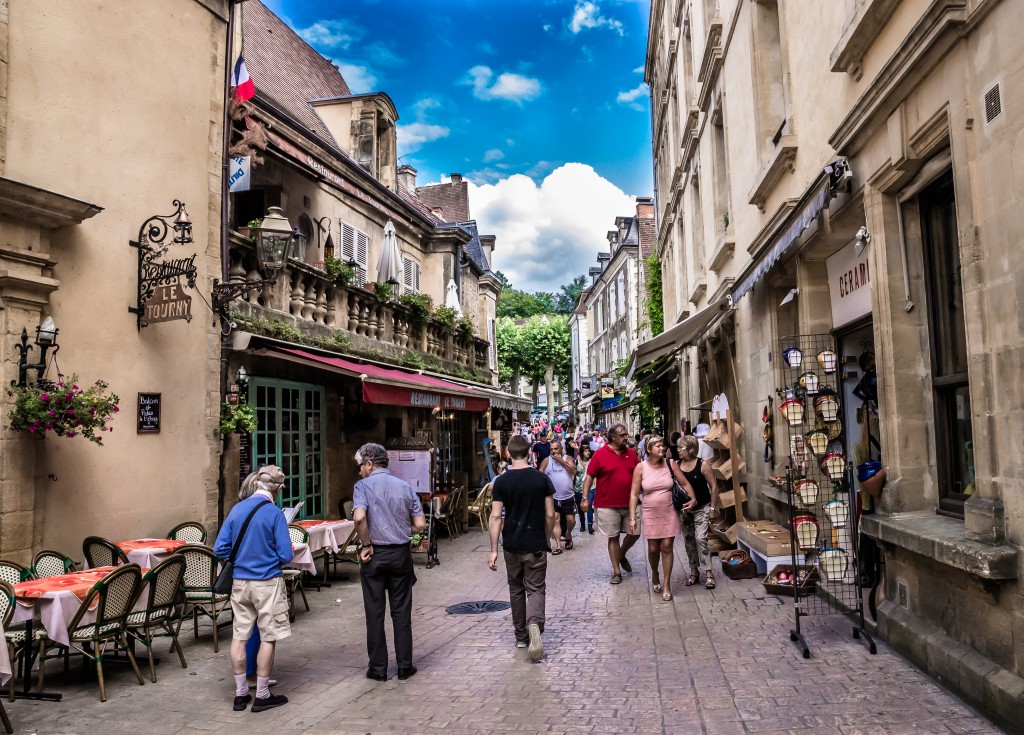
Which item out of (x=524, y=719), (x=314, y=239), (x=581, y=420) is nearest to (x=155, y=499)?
(x=524, y=719)

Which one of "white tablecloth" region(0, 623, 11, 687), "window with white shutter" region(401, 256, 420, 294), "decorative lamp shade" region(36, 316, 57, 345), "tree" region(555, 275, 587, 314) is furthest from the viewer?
"tree" region(555, 275, 587, 314)

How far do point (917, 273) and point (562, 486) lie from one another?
682 centimetres

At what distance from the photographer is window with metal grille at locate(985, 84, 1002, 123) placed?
4188 millimetres

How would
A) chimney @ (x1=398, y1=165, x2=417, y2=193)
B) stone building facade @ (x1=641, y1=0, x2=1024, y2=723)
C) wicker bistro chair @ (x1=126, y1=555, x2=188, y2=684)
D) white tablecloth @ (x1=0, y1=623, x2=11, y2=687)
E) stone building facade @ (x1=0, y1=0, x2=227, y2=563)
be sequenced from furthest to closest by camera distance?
chimney @ (x1=398, y1=165, x2=417, y2=193) → stone building facade @ (x1=0, y1=0, x2=227, y2=563) → wicker bistro chair @ (x1=126, y1=555, x2=188, y2=684) → white tablecloth @ (x1=0, y1=623, x2=11, y2=687) → stone building facade @ (x1=641, y1=0, x2=1024, y2=723)

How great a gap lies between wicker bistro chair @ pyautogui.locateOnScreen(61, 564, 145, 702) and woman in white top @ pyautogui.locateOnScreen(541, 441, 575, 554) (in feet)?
22.3

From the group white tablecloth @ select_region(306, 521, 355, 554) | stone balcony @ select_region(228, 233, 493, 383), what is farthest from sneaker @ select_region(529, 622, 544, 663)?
stone balcony @ select_region(228, 233, 493, 383)

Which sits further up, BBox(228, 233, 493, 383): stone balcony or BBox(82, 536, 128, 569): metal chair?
BBox(228, 233, 493, 383): stone balcony

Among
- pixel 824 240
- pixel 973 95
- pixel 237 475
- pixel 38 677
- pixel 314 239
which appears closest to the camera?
pixel 973 95

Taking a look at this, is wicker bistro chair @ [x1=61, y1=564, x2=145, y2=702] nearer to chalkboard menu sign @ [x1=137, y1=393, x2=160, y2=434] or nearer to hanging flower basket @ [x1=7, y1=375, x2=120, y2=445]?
hanging flower basket @ [x1=7, y1=375, x2=120, y2=445]

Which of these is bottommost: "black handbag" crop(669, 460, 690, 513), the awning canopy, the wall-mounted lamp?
"black handbag" crop(669, 460, 690, 513)

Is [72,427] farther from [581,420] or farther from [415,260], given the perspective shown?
[581,420]

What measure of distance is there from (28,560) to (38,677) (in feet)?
4.49

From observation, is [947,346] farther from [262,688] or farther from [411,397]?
[411,397]

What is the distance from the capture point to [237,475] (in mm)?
9383
